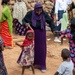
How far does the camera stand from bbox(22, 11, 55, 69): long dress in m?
7.12

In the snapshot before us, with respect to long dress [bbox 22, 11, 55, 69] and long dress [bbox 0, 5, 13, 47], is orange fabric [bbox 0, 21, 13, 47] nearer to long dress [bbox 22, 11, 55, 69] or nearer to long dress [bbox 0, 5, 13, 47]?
long dress [bbox 0, 5, 13, 47]

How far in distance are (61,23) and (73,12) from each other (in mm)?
897

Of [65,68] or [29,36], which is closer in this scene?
[65,68]

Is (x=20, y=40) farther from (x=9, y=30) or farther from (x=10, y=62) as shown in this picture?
(x=10, y=62)

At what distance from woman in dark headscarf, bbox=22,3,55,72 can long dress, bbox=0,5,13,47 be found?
177cm

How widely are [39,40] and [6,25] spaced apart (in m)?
2.17

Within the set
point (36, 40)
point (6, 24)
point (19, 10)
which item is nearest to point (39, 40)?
point (36, 40)

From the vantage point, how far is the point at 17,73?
7.20 metres

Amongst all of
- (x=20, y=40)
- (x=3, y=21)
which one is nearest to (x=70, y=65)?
(x=3, y=21)

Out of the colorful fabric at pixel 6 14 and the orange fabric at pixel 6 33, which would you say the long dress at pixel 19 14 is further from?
the colorful fabric at pixel 6 14

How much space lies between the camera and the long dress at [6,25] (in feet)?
28.8

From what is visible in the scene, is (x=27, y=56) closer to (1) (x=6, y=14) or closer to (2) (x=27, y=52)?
(2) (x=27, y=52)

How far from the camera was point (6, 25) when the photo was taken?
9133 mm

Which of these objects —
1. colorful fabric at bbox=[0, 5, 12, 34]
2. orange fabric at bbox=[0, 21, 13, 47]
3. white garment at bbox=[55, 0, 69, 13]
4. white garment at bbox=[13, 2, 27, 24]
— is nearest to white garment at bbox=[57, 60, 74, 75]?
colorful fabric at bbox=[0, 5, 12, 34]
